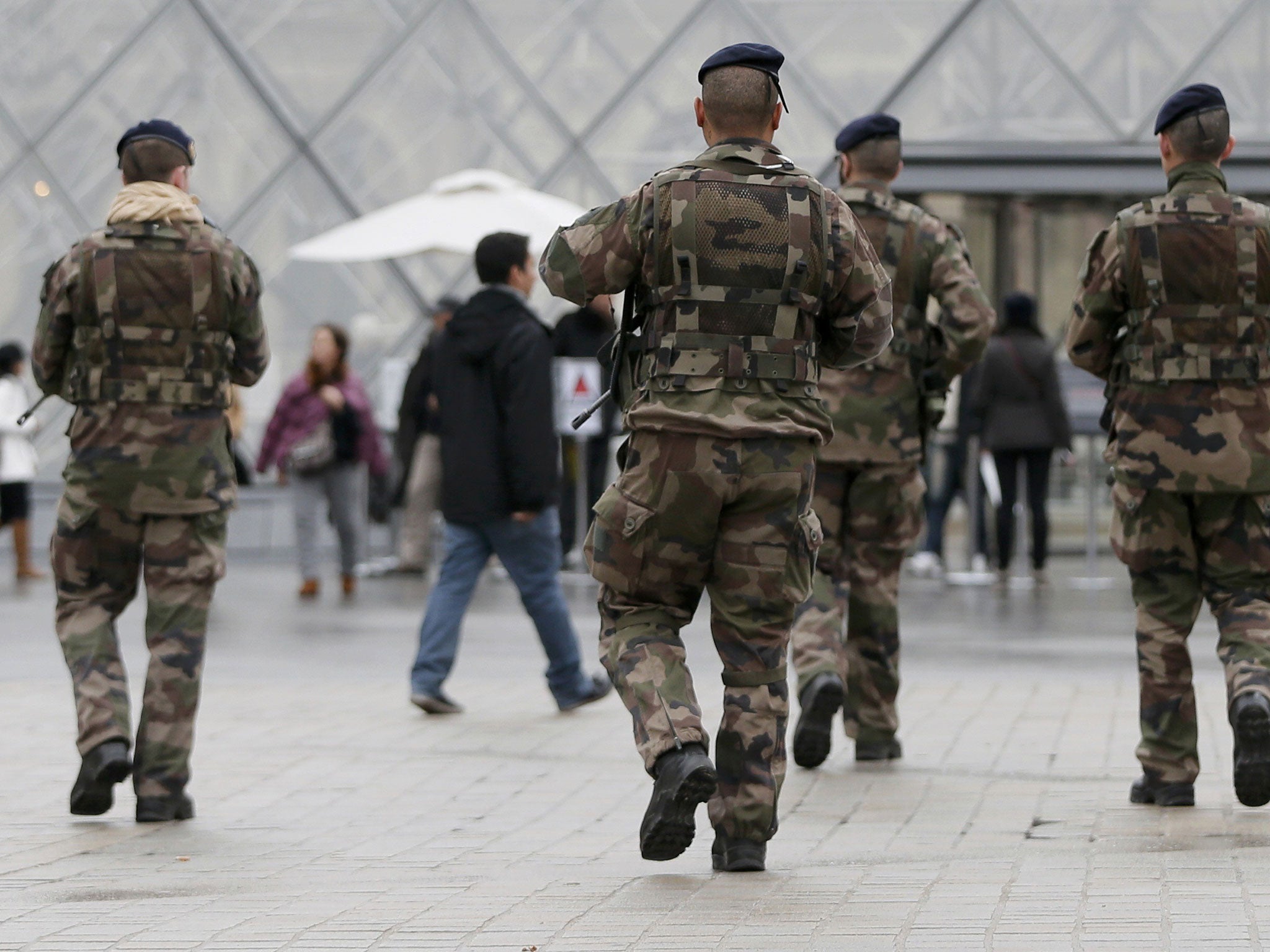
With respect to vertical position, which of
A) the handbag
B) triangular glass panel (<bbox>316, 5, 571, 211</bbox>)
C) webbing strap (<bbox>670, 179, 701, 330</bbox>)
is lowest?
the handbag

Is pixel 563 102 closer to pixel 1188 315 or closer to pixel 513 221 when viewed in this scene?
pixel 513 221

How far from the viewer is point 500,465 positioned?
866cm

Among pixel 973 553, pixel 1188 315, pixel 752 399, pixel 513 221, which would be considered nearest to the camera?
pixel 752 399

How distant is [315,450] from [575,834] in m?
8.32

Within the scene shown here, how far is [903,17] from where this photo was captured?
18.1m

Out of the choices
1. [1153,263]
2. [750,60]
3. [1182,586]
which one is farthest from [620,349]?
[1182,586]

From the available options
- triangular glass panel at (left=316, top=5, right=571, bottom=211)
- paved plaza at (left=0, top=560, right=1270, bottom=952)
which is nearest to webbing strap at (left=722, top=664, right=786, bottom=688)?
paved plaza at (left=0, top=560, right=1270, bottom=952)

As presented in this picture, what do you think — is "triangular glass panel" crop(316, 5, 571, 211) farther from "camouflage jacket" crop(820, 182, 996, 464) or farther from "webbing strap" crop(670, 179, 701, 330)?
"webbing strap" crop(670, 179, 701, 330)

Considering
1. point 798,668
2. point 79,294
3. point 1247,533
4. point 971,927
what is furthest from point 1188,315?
point 79,294

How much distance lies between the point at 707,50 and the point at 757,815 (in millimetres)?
13628

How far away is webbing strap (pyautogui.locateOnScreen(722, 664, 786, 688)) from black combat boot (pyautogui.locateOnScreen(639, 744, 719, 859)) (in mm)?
311

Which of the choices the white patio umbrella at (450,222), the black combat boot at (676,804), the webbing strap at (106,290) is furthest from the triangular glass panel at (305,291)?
the black combat boot at (676,804)

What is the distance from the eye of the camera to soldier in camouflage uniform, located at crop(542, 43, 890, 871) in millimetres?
5129

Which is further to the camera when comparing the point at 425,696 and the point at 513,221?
the point at 513,221
